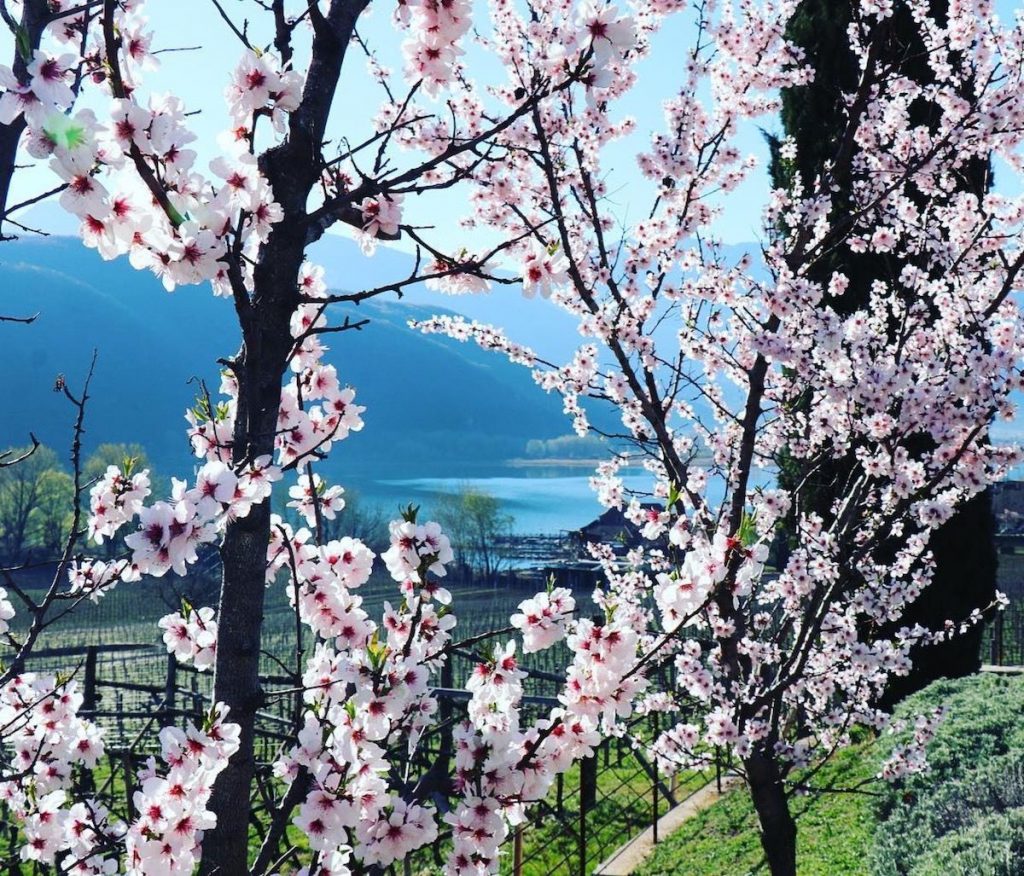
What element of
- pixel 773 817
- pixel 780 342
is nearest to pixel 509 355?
pixel 780 342

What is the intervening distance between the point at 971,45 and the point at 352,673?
5.69m

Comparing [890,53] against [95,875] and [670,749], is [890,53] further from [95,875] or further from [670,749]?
[95,875]

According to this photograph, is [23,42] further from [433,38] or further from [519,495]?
[519,495]

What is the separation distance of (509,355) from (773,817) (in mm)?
3092

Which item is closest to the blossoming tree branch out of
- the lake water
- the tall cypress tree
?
the tall cypress tree

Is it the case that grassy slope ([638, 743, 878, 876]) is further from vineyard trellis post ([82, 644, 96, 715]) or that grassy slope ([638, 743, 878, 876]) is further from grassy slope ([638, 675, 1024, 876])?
vineyard trellis post ([82, 644, 96, 715])

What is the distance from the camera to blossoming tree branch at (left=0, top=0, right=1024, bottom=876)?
74.0 inches

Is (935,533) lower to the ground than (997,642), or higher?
higher

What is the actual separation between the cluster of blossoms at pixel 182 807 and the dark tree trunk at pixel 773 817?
2.99 m

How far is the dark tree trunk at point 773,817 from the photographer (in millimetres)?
4109

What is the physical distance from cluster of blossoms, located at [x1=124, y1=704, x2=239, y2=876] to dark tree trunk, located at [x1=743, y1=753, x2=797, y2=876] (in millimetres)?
2993

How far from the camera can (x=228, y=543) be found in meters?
1.97

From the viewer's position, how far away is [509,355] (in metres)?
5.83

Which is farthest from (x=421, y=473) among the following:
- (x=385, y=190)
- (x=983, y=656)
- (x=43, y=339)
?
(x=385, y=190)
